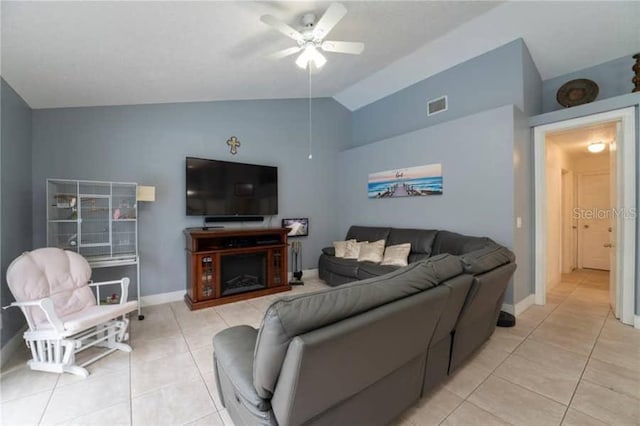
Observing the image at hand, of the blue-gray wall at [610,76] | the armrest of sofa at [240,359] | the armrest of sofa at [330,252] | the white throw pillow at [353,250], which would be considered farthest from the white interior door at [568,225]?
the armrest of sofa at [240,359]

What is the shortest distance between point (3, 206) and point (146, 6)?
6.87 ft

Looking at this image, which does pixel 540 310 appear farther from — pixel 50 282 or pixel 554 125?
pixel 50 282

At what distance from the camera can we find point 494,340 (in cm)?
264

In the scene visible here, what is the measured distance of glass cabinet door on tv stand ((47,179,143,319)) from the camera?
2.94 metres

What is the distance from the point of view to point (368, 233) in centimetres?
465

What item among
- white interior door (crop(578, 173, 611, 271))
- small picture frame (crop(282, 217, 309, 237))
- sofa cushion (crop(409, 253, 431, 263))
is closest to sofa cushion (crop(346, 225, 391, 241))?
sofa cushion (crop(409, 253, 431, 263))

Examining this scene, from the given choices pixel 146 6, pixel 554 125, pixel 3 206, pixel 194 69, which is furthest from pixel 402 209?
pixel 3 206

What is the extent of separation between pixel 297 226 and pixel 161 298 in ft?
7.75

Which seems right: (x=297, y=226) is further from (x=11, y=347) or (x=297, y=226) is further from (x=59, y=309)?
(x=11, y=347)

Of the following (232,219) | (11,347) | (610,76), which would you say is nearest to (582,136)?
(610,76)

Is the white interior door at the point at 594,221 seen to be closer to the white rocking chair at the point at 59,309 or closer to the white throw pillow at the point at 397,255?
the white throw pillow at the point at 397,255

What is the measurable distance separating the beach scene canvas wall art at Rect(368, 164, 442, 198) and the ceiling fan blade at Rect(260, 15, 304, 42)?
2.60 metres

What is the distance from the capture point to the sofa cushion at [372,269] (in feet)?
12.0

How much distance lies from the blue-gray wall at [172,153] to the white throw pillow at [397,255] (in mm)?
1652
